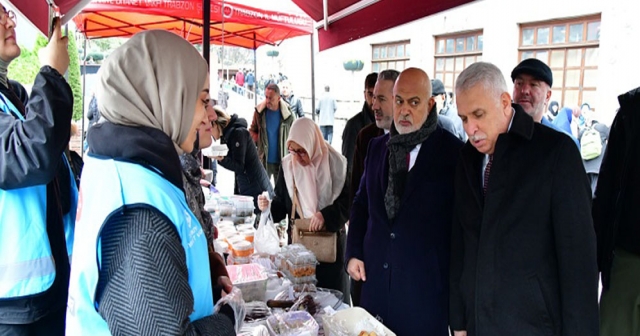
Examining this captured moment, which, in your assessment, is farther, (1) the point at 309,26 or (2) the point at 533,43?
(2) the point at 533,43

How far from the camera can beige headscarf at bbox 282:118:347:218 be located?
280 centimetres

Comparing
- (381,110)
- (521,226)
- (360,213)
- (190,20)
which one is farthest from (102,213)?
(190,20)

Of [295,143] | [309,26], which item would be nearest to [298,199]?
[295,143]

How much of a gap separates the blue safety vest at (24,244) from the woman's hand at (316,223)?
1.47 m

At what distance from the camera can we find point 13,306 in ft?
4.63

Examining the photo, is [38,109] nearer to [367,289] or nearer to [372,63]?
[367,289]

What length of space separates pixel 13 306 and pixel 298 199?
1681mm

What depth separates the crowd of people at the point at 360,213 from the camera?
92 centimetres

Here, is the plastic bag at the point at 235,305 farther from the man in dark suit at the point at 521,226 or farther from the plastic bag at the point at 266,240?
the plastic bag at the point at 266,240

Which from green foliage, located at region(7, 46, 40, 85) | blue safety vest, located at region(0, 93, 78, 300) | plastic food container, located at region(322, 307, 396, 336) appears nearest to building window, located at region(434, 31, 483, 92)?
plastic food container, located at region(322, 307, 396, 336)

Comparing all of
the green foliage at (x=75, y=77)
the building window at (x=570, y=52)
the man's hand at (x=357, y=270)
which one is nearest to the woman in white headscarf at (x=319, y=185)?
the man's hand at (x=357, y=270)

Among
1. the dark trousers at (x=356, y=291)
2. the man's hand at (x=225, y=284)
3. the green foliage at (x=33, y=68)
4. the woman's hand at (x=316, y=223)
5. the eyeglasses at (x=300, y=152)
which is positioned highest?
the green foliage at (x=33, y=68)

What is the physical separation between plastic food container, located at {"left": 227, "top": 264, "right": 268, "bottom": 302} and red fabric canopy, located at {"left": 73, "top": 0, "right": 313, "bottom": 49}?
12.6 ft

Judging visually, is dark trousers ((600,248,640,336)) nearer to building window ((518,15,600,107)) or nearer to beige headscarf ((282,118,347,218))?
beige headscarf ((282,118,347,218))
